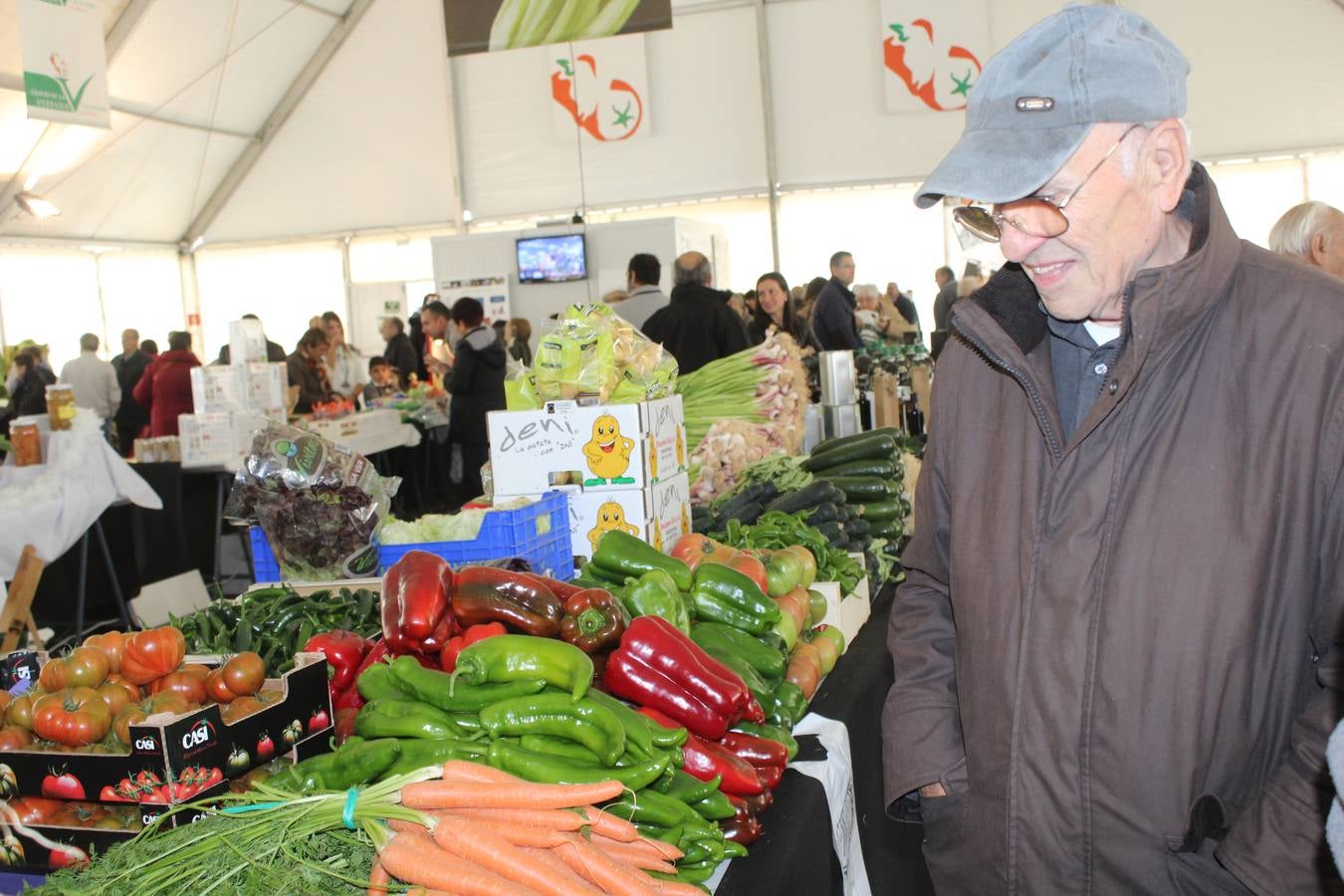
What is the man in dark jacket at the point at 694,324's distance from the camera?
6.67 meters

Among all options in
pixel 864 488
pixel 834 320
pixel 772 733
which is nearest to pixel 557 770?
pixel 772 733

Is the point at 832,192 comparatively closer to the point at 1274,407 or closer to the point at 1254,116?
the point at 1254,116

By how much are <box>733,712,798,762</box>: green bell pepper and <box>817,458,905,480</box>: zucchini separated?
2.03 m

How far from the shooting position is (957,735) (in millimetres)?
1797

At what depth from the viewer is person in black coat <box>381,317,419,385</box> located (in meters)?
12.9

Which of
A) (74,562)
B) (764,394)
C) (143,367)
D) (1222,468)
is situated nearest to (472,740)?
(1222,468)

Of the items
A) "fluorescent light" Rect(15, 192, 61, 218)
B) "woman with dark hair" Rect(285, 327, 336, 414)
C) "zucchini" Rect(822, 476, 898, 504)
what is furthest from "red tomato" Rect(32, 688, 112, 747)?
"fluorescent light" Rect(15, 192, 61, 218)

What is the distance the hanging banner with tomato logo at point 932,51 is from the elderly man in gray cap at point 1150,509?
48.0ft

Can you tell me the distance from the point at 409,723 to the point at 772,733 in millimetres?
807

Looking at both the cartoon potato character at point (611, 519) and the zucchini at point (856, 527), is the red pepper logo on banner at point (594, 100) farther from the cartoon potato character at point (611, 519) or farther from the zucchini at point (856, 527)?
the cartoon potato character at point (611, 519)

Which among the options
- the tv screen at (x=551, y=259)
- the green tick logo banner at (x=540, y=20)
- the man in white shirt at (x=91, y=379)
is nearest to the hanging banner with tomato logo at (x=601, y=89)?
the tv screen at (x=551, y=259)

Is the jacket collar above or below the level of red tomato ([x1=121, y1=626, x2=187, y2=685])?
above

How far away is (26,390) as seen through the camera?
9992mm

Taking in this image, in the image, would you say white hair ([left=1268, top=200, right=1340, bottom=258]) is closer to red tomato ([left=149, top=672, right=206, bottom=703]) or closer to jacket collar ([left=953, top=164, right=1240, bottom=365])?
jacket collar ([left=953, top=164, right=1240, bottom=365])
